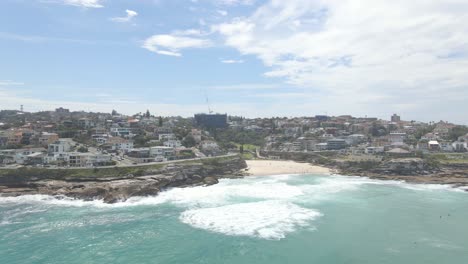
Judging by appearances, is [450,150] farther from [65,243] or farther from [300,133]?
[65,243]

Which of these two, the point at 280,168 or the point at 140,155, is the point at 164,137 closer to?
the point at 140,155

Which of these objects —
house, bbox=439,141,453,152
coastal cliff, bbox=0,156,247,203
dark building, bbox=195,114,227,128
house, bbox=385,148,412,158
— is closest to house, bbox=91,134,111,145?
coastal cliff, bbox=0,156,247,203

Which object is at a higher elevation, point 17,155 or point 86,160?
point 17,155

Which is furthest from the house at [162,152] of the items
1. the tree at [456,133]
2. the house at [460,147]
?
the tree at [456,133]

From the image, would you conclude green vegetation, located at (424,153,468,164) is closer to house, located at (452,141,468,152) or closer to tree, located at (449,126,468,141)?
house, located at (452,141,468,152)

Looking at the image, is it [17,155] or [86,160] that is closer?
[86,160]

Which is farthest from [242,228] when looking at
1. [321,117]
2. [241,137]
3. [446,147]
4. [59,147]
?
[321,117]

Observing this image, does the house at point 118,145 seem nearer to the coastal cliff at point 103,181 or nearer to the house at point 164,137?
the house at point 164,137
